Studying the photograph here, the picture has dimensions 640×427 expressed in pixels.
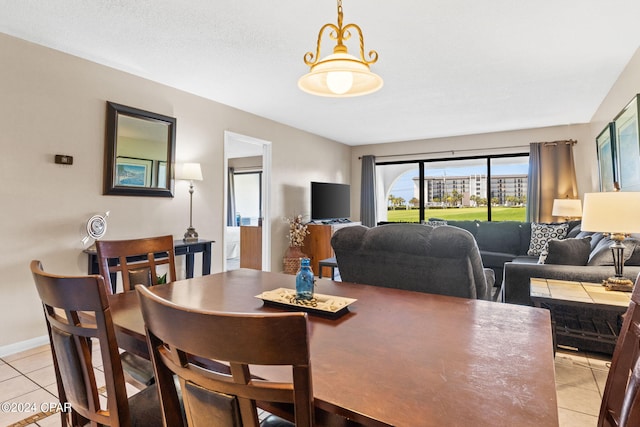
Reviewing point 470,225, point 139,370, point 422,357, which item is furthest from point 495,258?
point 139,370

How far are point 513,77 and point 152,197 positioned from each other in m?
3.93

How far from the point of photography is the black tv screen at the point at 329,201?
19.3 feet

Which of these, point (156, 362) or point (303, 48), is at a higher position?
point (303, 48)

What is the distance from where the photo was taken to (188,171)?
12.0ft

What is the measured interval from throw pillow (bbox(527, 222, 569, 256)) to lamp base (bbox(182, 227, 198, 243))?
4498 mm

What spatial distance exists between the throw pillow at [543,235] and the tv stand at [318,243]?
2.69m

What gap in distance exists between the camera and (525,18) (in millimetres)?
2393

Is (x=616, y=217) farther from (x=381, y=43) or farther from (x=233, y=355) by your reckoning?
(x=233, y=355)

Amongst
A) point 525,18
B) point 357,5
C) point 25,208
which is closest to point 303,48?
point 357,5

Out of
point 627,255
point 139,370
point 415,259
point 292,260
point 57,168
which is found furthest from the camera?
point 292,260

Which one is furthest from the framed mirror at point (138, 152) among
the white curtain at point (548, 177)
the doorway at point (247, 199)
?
the white curtain at point (548, 177)

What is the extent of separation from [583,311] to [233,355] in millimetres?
3143

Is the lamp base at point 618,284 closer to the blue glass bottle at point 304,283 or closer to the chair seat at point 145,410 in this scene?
the blue glass bottle at point 304,283

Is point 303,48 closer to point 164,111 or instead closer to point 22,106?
point 164,111
